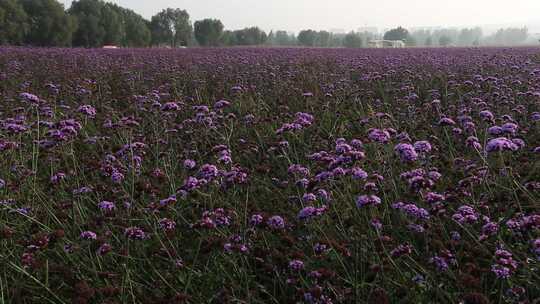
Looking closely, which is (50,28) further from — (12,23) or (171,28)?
(171,28)

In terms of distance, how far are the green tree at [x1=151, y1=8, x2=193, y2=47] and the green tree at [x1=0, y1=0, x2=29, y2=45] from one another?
105 ft

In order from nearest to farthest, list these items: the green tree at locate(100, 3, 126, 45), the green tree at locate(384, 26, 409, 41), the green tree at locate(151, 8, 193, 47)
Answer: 1. the green tree at locate(100, 3, 126, 45)
2. the green tree at locate(151, 8, 193, 47)
3. the green tree at locate(384, 26, 409, 41)

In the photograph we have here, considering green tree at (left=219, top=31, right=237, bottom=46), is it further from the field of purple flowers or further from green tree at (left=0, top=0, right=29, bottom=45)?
the field of purple flowers

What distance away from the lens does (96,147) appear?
5672 millimetres

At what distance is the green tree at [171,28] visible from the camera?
81062mm

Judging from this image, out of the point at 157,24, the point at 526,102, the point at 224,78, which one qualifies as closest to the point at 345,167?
the point at 526,102

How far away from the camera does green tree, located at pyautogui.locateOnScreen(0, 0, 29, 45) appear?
42.9 m

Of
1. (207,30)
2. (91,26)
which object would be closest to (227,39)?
(207,30)

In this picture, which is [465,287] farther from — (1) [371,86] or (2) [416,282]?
(1) [371,86]

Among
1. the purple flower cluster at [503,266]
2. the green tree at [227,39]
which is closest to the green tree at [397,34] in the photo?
the green tree at [227,39]

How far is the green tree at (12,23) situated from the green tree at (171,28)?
32118 millimetres

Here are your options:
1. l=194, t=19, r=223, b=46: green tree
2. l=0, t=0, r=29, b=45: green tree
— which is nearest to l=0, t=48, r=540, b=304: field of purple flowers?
l=0, t=0, r=29, b=45: green tree

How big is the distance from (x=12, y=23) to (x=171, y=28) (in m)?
43.9

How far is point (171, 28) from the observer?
85375 millimetres
